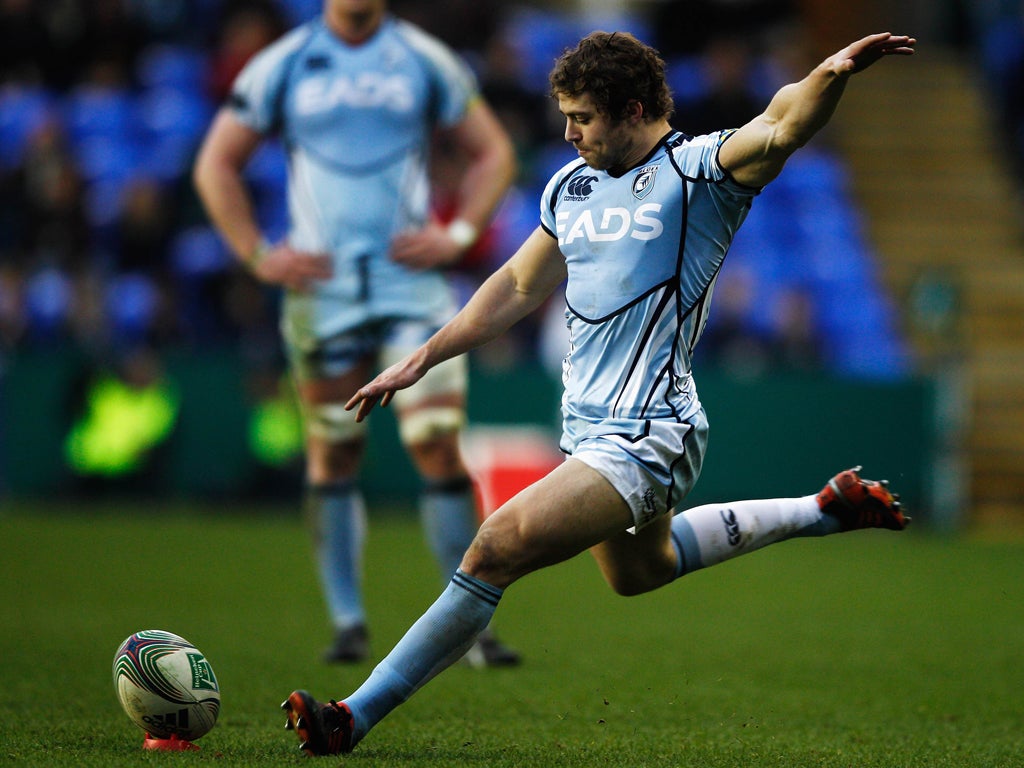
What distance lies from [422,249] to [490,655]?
168cm

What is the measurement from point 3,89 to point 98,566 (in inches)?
289

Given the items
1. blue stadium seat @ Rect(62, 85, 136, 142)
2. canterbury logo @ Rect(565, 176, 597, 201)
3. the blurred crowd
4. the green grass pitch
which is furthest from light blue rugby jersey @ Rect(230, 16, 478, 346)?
blue stadium seat @ Rect(62, 85, 136, 142)

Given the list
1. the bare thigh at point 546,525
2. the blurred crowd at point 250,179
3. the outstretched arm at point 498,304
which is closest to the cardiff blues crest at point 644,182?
the outstretched arm at point 498,304

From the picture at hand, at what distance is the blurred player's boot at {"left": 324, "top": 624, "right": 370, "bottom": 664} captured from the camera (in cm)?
615

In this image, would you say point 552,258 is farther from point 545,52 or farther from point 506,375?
point 545,52

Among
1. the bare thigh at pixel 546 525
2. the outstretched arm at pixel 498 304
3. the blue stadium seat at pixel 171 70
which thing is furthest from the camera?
the blue stadium seat at pixel 171 70

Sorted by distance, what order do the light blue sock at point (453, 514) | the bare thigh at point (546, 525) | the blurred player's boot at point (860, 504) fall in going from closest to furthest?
the bare thigh at point (546, 525)
the blurred player's boot at point (860, 504)
the light blue sock at point (453, 514)

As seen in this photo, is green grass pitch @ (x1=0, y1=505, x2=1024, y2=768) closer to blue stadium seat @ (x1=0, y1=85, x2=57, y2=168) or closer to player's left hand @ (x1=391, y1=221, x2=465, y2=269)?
player's left hand @ (x1=391, y1=221, x2=465, y2=269)

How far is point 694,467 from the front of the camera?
179 inches

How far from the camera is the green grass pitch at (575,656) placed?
4.53 meters

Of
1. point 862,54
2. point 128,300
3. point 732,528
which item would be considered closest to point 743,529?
point 732,528

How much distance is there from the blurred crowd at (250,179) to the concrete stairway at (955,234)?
65cm

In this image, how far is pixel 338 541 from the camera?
644 centimetres

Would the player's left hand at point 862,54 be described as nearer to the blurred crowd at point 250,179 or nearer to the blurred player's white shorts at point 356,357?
the blurred player's white shorts at point 356,357
